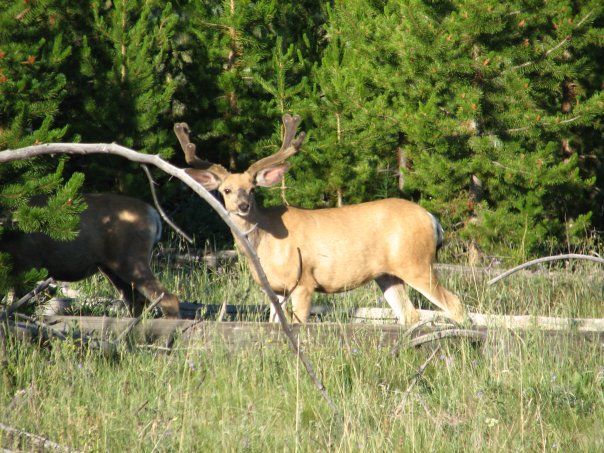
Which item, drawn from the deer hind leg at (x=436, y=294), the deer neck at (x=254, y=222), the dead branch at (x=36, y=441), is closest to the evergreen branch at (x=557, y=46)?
the deer hind leg at (x=436, y=294)

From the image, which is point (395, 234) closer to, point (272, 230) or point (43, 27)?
point (272, 230)

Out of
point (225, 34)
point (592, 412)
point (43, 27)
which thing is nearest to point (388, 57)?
point (225, 34)

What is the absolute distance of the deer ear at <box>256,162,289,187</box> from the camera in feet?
26.8

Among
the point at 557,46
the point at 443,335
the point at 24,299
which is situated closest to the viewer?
the point at 24,299

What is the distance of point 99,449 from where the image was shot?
4.27m

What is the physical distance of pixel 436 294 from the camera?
7.80 metres

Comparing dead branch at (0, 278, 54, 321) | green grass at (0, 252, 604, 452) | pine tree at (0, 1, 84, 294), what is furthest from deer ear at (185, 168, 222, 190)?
dead branch at (0, 278, 54, 321)

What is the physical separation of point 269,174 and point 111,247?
143 cm

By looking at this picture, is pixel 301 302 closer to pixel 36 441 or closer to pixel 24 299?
pixel 24 299

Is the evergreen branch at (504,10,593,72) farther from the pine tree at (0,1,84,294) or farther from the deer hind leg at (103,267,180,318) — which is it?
the pine tree at (0,1,84,294)

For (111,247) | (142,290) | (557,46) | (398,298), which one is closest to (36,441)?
(142,290)

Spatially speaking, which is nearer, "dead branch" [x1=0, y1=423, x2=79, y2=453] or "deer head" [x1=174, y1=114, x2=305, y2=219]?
"dead branch" [x1=0, y1=423, x2=79, y2=453]

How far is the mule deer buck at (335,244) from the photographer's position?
782 centimetres

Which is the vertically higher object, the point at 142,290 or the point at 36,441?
the point at 36,441
